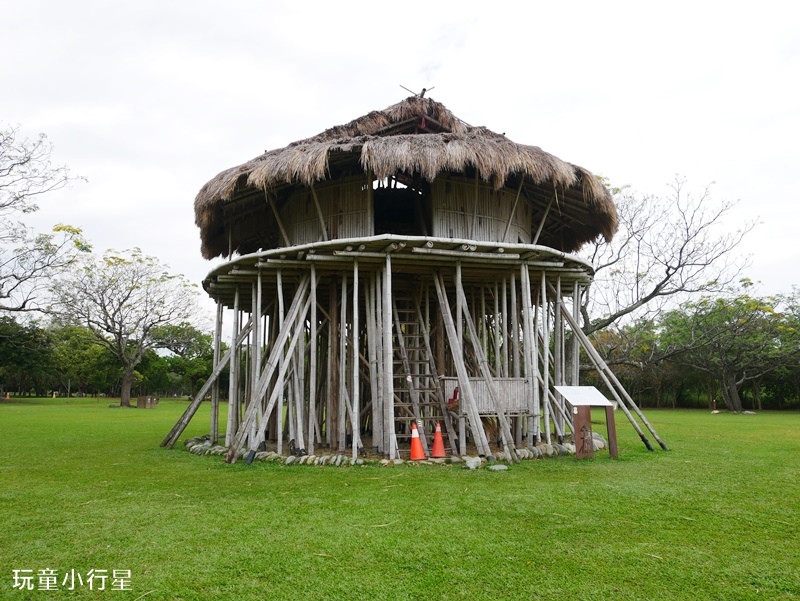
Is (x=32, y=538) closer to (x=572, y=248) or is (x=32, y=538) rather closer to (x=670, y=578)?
(x=670, y=578)

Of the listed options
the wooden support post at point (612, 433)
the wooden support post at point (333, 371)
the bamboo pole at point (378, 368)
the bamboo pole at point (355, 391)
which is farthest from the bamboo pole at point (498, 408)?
the wooden support post at point (333, 371)

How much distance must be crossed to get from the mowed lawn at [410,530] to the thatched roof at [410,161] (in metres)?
5.73

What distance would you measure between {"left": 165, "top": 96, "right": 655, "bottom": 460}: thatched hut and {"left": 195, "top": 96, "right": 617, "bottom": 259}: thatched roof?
0.11 ft

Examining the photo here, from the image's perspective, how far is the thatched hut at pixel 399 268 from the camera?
1161 cm

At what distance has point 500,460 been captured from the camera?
11.0 m

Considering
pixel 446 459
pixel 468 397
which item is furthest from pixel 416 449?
pixel 468 397

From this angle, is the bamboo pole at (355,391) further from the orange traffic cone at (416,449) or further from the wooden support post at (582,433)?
the wooden support post at (582,433)

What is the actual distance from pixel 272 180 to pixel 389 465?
6153 millimetres

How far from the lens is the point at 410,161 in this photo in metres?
11.2

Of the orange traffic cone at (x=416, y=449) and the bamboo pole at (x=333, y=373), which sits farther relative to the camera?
the bamboo pole at (x=333, y=373)

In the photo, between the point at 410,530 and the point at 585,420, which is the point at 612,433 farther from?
the point at 410,530

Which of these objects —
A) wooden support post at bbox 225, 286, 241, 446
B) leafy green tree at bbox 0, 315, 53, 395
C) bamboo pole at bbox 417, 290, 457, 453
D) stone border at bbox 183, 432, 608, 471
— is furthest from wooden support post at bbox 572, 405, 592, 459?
leafy green tree at bbox 0, 315, 53, 395

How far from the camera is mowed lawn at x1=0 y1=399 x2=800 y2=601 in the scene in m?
4.77

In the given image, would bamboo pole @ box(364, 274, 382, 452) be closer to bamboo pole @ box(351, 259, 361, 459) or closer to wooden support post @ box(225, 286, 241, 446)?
bamboo pole @ box(351, 259, 361, 459)
